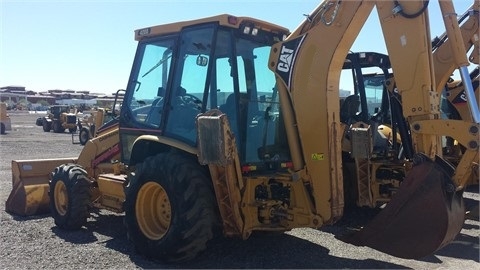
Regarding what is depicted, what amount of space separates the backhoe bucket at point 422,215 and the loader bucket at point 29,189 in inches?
205

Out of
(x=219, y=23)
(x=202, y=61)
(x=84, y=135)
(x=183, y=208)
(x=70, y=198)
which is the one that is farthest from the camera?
(x=84, y=135)

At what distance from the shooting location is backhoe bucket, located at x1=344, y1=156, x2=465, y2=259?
4285 mm

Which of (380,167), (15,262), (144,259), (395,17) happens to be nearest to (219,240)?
(144,259)

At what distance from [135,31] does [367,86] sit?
4445 millimetres

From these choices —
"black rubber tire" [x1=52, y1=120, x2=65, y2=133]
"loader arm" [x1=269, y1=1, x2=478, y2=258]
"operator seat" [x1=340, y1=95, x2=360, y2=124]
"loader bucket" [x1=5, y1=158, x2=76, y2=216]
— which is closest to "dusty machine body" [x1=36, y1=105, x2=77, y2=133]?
"black rubber tire" [x1=52, y1=120, x2=65, y2=133]

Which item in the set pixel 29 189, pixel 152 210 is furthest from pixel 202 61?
pixel 29 189

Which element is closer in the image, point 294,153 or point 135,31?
point 294,153

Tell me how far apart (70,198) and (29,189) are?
1.22m

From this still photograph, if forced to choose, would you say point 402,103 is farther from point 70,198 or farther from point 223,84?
point 70,198

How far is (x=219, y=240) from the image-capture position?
609 centimetres

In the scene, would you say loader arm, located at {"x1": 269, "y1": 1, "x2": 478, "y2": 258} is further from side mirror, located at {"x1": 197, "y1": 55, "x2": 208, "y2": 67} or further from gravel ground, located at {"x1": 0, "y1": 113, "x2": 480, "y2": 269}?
gravel ground, located at {"x1": 0, "y1": 113, "x2": 480, "y2": 269}

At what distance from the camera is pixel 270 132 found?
219 inches

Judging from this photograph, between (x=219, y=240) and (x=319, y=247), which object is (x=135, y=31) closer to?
(x=219, y=240)

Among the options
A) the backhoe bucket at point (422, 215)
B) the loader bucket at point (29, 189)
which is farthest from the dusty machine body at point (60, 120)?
the backhoe bucket at point (422, 215)
